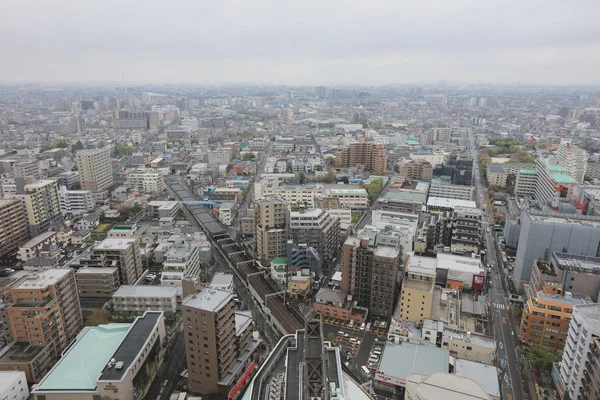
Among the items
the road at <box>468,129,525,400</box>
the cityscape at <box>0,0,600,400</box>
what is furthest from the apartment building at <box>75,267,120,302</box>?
the road at <box>468,129,525,400</box>

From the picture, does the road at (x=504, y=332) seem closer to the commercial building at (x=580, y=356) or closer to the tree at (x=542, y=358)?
the tree at (x=542, y=358)

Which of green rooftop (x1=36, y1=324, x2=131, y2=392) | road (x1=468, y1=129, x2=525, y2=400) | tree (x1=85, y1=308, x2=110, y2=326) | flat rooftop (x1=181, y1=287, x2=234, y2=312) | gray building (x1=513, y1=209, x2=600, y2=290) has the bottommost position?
road (x1=468, y1=129, x2=525, y2=400)

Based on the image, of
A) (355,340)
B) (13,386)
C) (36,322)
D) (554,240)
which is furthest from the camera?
(554,240)

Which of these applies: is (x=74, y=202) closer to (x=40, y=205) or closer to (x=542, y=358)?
(x=40, y=205)

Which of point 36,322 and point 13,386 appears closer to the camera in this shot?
point 13,386

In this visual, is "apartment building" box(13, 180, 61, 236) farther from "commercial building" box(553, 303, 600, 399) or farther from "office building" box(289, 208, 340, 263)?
"commercial building" box(553, 303, 600, 399)

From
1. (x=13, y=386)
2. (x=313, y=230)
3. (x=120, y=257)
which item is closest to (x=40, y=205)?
(x=120, y=257)

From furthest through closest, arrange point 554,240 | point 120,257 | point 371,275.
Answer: point 554,240 → point 120,257 → point 371,275
